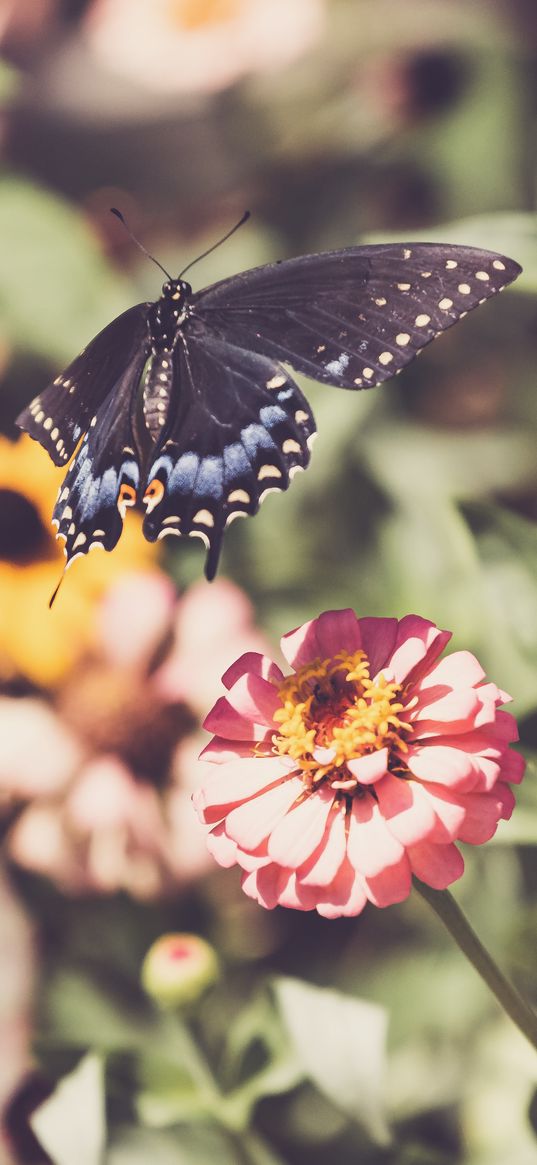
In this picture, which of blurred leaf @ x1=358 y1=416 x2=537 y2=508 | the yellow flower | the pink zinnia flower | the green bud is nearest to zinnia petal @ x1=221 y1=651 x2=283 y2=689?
the pink zinnia flower

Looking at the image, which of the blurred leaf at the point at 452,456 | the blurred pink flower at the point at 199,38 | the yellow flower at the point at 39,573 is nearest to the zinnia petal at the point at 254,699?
the yellow flower at the point at 39,573

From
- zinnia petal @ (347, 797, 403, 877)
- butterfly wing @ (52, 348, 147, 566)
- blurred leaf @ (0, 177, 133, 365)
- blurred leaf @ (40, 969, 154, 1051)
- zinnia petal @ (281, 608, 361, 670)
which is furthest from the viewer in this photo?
blurred leaf @ (0, 177, 133, 365)

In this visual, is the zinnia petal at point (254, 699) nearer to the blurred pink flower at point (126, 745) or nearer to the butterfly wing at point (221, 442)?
the butterfly wing at point (221, 442)

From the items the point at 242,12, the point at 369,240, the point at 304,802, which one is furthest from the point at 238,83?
the point at 304,802

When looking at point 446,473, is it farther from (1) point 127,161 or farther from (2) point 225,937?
(1) point 127,161

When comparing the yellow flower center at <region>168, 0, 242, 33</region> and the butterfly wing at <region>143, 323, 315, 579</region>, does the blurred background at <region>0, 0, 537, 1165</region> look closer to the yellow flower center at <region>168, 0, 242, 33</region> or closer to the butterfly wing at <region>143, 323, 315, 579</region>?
the yellow flower center at <region>168, 0, 242, 33</region>

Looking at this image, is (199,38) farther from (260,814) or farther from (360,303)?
(260,814)
